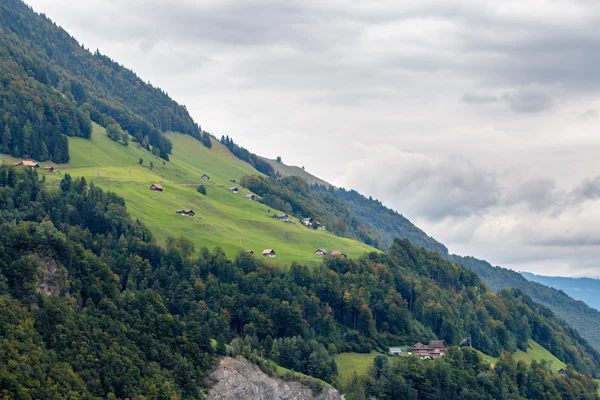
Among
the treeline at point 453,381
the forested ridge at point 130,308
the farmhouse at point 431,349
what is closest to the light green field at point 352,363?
the forested ridge at point 130,308

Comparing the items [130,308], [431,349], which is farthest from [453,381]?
[130,308]

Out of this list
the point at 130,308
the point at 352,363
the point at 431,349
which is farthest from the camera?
the point at 431,349

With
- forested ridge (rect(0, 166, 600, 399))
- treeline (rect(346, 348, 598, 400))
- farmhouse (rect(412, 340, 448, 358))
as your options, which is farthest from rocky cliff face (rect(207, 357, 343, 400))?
farmhouse (rect(412, 340, 448, 358))

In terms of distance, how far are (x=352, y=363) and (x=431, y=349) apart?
26.7m

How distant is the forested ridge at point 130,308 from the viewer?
4776 inches

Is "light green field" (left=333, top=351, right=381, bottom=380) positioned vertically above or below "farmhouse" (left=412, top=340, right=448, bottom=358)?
below

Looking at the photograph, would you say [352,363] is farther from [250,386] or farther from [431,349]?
[250,386]

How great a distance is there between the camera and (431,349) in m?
191

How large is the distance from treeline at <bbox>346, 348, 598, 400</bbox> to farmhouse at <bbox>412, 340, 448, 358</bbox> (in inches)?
212

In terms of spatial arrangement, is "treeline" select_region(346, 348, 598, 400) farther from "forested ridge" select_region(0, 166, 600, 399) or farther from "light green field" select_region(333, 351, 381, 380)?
"light green field" select_region(333, 351, 381, 380)

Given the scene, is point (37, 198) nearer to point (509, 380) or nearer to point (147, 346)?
point (147, 346)

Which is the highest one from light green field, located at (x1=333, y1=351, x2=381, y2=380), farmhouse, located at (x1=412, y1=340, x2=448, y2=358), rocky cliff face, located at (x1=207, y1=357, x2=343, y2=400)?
farmhouse, located at (x1=412, y1=340, x2=448, y2=358)

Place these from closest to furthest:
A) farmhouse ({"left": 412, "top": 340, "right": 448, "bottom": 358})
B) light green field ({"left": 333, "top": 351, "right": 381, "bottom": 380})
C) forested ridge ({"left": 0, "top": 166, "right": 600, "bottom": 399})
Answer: forested ridge ({"left": 0, "top": 166, "right": 600, "bottom": 399}) → light green field ({"left": 333, "top": 351, "right": 381, "bottom": 380}) → farmhouse ({"left": 412, "top": 340, "right": 448, "bottom": 358})

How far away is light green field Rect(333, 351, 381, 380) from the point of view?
166m
